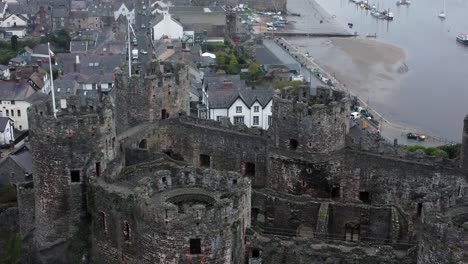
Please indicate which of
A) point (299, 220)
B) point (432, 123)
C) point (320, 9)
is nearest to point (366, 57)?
point (432, 123)

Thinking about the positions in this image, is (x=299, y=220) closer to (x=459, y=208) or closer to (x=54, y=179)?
(x=459, y=208)

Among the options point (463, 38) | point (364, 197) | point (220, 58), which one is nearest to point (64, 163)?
point (364, 197)

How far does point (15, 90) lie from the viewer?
167 ft

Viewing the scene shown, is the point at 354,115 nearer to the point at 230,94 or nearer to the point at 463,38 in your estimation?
the point at 230,94

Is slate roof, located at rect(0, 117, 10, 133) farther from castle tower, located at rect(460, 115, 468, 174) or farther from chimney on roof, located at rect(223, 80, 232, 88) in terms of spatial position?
castle tower, located at rect(460, 115, 468, 174)

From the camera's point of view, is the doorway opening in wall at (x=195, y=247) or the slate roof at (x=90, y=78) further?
the slate roof at (x=90, y=78)

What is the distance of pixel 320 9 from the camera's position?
→ 114312mm

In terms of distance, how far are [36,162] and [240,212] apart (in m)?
7.98

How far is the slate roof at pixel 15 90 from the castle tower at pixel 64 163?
95.3 feet

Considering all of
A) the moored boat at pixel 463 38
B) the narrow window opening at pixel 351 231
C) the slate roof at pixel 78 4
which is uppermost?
the slate roof at pixel 78 4

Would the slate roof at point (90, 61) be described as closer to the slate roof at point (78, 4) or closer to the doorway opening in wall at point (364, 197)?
the slate roof at point (78, 4)

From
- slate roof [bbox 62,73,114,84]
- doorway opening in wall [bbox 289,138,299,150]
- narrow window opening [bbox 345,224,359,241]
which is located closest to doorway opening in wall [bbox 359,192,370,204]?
doorway opening in wall [bbox 289,138,299,150]

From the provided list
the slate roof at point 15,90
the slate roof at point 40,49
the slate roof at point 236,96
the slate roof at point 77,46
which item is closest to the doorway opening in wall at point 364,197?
the slate roof at point 236,96

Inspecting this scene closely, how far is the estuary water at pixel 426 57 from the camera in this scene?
56812 millimetres
